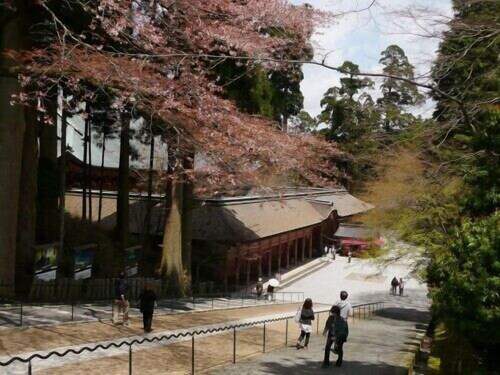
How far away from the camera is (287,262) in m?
38.2

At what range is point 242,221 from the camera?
1139 inches

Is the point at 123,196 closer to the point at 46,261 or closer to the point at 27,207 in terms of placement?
the point at 27,207

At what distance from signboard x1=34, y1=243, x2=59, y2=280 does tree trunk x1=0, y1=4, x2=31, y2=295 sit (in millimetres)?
1143

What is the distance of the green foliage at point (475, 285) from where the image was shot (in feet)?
20.9

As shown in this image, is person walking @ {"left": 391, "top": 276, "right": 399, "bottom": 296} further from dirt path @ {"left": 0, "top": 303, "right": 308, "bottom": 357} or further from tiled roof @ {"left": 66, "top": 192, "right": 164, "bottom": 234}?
dirt path @ {"left": 0, "top": 303, "right": 308, "bottom": 357}

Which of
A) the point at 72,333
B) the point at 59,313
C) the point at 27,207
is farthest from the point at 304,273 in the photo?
the point at 72,333

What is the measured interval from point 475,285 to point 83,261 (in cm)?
1250

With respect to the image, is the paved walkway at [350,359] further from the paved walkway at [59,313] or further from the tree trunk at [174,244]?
the tree trunk at [174,244]

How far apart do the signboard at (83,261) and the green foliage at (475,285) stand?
11.5 metres

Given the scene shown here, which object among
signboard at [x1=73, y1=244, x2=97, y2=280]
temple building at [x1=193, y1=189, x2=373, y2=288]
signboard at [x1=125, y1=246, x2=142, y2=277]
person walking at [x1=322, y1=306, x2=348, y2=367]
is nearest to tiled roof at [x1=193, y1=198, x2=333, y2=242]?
temple building at [x1=193, y1=189, x2=373, y2=288]

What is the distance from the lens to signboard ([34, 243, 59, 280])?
14391mm

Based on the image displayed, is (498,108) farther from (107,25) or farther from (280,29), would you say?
(280,29)

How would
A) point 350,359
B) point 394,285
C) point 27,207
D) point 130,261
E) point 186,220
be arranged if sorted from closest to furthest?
point 350,359
point 27,207
point 130,261
point 186,220
point 394,285

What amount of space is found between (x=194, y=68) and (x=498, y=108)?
973 cm
